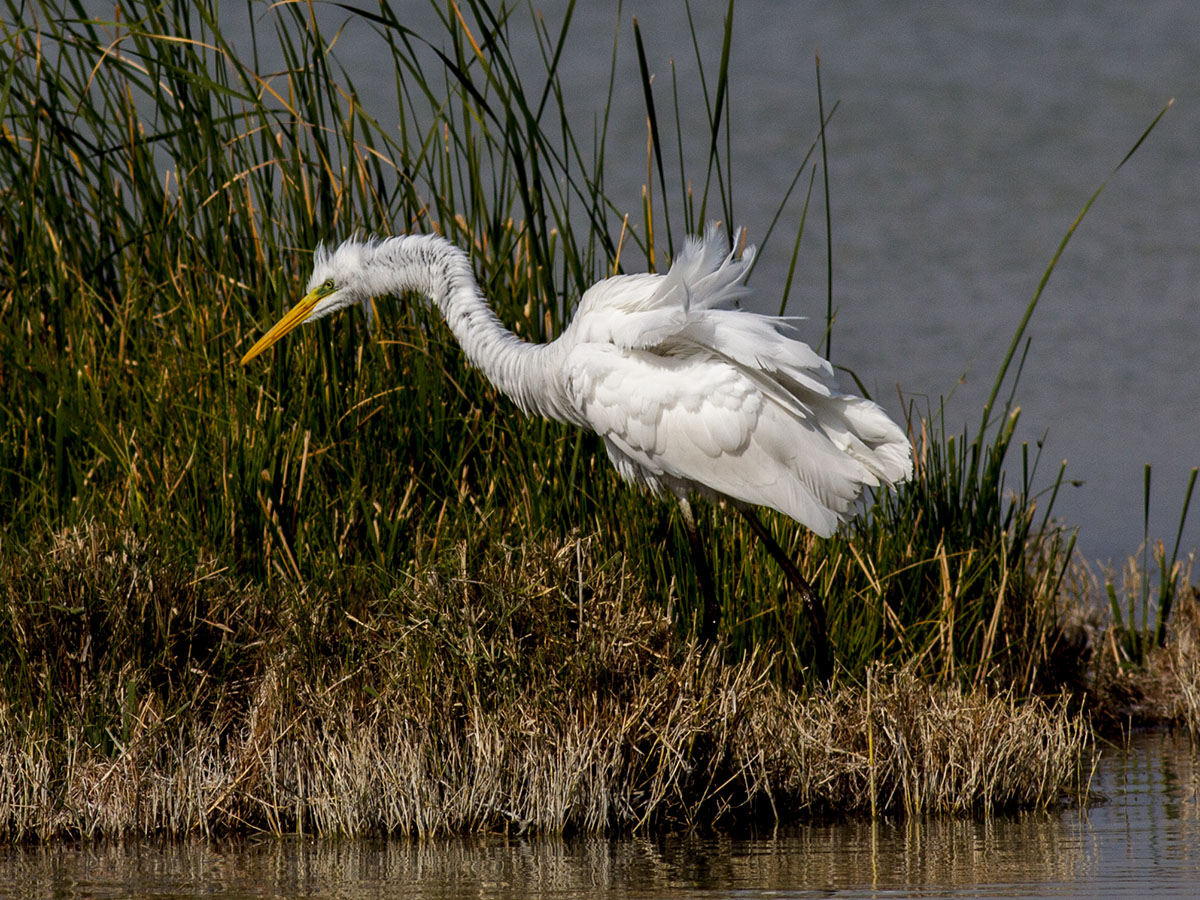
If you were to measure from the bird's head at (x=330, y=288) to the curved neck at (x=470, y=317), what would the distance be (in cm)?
6

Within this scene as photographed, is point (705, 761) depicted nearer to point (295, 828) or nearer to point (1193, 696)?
point (295, 828)

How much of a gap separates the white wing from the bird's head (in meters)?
1.07

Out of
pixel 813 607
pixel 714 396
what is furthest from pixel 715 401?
pixel 813 607

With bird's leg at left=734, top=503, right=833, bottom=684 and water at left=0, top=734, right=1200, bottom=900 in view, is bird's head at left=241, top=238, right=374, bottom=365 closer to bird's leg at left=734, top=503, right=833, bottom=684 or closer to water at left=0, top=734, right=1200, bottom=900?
bird's leg at left=734, top=503, right=833, bottom=684

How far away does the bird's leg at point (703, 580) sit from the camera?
17.9 ft

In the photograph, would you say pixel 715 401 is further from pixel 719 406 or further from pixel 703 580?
pixel 703 580

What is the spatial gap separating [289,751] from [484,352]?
1882 millimetres

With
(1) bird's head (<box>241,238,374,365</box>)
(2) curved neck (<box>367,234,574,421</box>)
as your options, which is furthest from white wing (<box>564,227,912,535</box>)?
(1) bird's head (<box>241,238,374,365</box>)

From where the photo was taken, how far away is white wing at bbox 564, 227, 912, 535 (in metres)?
5.33

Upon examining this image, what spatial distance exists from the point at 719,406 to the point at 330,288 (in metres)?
1.80

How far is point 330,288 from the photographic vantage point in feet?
20.2

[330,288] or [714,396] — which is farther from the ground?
[330,288]

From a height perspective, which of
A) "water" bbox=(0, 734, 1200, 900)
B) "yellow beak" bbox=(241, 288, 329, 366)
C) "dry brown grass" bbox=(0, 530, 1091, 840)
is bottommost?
"water" bbox=(0, 734, 1200, 900)

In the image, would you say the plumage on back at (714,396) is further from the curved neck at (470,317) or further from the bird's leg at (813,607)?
the bird's leg at (813,607)
